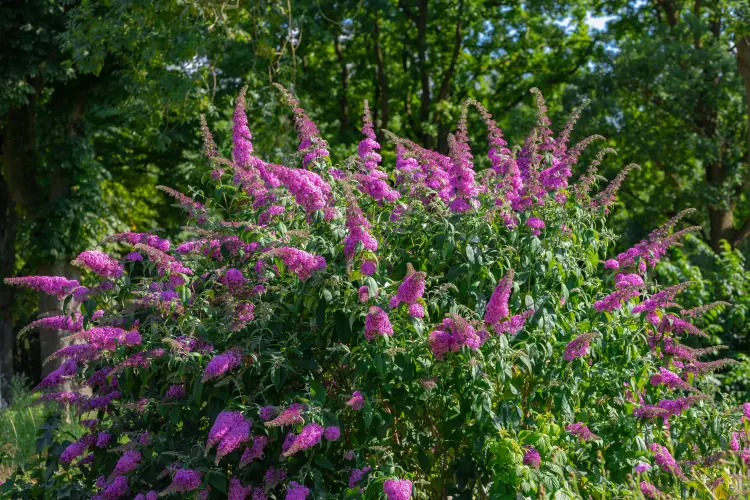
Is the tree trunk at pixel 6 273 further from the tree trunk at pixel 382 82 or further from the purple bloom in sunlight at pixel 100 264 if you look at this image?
the purple bloom in sunlight at pixel 100 264

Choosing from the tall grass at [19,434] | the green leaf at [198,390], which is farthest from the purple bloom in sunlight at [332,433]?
the tall grass at [19,434]

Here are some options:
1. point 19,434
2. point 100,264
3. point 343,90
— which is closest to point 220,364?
point 100,264

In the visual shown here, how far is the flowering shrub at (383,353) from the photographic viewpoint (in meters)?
4.17

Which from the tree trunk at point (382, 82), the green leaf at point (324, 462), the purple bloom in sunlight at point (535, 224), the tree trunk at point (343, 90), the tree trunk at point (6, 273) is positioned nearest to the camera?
the green leaf at point (324, 462)

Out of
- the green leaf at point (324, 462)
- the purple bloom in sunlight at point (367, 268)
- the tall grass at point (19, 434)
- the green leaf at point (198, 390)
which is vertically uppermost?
the purple bloom in sunlight at point (367, 268)

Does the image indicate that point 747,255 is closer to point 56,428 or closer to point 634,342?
point 634,342

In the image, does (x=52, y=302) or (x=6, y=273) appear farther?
(x=6, y=273)

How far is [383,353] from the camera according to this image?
4.14 meters

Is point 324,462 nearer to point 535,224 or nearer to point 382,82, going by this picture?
point 535,224

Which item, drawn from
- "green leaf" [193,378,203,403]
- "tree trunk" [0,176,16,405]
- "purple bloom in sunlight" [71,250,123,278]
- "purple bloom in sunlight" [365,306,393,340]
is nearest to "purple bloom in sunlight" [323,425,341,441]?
"purple bloom in sunlight" [365,306,393,340]

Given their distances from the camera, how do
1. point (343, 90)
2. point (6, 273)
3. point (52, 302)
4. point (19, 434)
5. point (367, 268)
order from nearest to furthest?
point (367, 268) → point (19, 434) → point (52, 302) → point (6, 273) → point (343, 90)

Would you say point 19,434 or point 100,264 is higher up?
point 100,264

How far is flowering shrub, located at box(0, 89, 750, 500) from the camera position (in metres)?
4.17

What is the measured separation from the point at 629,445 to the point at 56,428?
11.0ft
